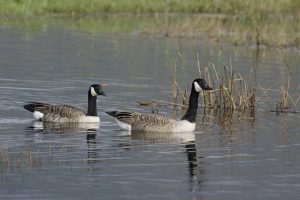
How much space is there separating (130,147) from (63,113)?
13.1ft

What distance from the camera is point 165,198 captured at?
1482cm

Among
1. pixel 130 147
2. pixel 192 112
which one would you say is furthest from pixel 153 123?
pixel 130 147

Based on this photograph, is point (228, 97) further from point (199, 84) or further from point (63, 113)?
point (63, 113)

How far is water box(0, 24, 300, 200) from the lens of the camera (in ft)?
51.0

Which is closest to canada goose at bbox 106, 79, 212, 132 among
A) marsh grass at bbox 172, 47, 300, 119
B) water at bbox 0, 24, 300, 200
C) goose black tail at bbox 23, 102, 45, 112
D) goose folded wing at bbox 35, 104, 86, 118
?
water at bbox 0, 24, 300, 200

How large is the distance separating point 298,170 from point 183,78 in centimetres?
1536

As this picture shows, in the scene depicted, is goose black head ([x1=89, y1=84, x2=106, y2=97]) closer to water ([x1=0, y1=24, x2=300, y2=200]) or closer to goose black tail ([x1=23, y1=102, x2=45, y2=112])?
water ([x1=0, y1=24, x2=300, y2=200])

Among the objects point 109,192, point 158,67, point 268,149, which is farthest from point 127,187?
point 158,67

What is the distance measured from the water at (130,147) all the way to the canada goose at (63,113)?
12.8 inches

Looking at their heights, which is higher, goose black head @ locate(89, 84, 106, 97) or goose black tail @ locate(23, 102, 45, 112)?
goose black head @ locate(89, 84, 106, 97)

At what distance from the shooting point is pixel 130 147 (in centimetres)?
1969

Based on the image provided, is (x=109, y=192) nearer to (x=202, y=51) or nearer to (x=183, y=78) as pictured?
(x=183, y=78)

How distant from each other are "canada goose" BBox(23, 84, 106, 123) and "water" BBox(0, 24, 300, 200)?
325mm

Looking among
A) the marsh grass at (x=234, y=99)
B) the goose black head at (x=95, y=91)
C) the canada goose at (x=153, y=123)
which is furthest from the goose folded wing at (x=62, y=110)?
the marsh grass at (x=234, y=99)
